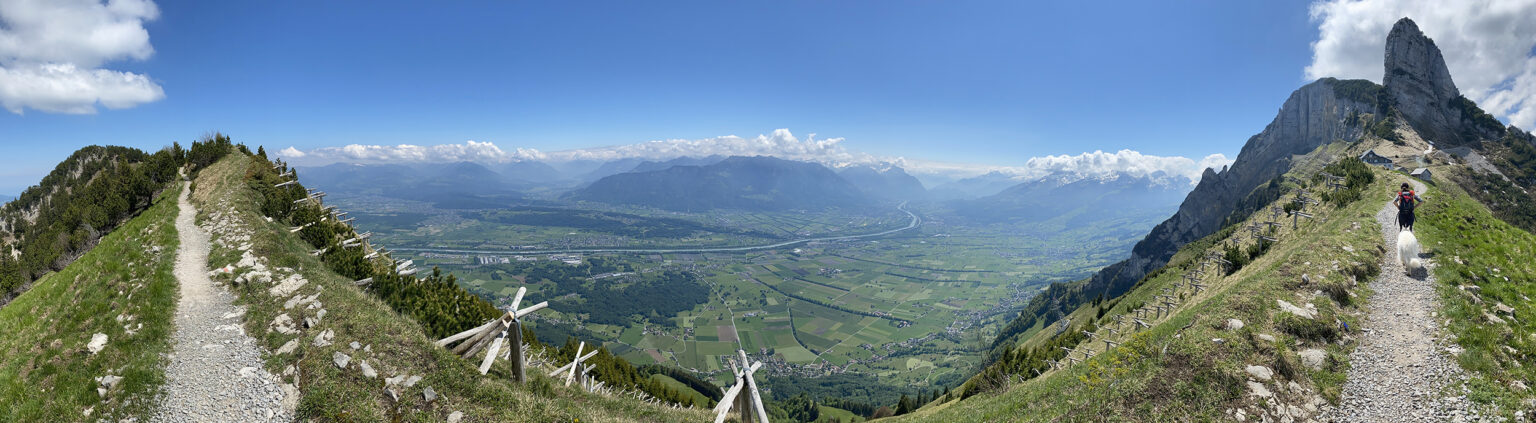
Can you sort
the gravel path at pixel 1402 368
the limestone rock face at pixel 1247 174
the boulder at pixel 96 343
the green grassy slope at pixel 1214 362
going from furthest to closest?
the limestone rock face at pixel 1247 174, the boulder at pixel 96 343, the green grassy slope at pixel 1214 362, the gravel path at pixel 1402 368

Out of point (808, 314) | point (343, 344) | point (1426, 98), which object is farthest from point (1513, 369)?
point (808, 314)

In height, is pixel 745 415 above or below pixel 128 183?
below

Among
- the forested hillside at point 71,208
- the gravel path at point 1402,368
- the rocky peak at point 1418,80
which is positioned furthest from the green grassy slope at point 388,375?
the rocky peak at point 1418,80

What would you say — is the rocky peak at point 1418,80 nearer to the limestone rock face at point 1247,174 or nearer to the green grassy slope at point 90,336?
the limestone rock face at point 1247,174

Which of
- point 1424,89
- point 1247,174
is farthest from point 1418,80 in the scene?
point 1247,174

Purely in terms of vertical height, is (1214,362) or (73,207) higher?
(73,207)

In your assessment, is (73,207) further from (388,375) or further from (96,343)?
(388,375)

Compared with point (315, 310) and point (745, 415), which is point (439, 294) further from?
point (745, 415)
